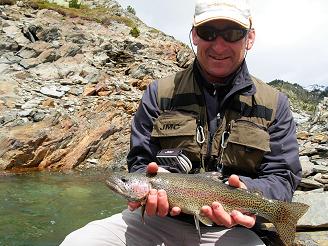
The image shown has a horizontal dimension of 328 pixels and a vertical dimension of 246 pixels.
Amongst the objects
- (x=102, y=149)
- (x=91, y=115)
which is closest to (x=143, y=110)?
(x=102, y=149)

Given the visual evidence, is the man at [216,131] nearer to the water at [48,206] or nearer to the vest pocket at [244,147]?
the vest pocket at [244,147]

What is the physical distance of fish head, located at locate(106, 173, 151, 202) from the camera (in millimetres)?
3875

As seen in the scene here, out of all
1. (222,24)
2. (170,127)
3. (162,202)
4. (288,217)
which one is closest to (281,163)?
(288,217)

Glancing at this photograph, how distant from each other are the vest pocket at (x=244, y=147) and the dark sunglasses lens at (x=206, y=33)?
0.91 meters

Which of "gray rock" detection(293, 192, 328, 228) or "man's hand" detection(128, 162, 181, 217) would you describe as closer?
"man's hand" detection(128, 162, 181, 217)

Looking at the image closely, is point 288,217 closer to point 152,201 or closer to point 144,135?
point 152,201

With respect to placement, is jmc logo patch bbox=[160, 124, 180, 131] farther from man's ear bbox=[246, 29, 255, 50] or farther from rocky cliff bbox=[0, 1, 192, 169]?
rocky cliff bbox=[0, 1, 192, 169]

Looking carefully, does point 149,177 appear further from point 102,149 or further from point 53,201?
point 102,149

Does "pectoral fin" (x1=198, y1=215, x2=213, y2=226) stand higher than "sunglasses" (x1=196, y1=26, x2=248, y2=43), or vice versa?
"sunglasses" (x1=196, y1=26, x2=248, y2=43)

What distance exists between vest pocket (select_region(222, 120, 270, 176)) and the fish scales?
530 millimetres

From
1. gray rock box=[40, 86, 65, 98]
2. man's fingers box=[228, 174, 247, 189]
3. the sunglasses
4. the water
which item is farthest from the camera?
gray rock box=[40, 86, 65, 98]

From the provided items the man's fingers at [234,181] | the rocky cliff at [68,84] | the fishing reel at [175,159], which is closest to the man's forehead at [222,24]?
the fishing reel at [175,159]

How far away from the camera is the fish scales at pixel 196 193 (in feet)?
12.8

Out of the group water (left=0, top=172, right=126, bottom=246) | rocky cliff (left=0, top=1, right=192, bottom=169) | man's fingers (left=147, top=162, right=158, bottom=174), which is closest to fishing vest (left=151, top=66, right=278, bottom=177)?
man's fingers (left=147, top=162, right=158, bottom=174)
